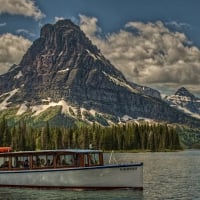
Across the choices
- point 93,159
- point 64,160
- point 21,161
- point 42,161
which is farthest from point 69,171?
point 21,161

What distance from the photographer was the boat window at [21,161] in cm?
5757

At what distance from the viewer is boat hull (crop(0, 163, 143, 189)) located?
53.8 metres

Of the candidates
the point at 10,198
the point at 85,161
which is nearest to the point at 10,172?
the point at 10,198

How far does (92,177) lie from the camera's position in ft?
178

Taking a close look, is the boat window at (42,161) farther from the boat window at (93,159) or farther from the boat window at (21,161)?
the boat window at (93,159)

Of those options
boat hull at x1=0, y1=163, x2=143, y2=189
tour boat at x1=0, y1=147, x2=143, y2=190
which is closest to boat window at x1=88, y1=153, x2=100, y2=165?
tour boat at x1=0, y1=147, x2=143, y2=190

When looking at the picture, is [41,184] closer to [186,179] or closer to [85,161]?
[85,161]

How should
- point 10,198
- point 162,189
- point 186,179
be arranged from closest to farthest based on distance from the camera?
point 10,198 → point 162,189 → point 186,179

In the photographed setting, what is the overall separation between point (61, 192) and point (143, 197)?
412 inches

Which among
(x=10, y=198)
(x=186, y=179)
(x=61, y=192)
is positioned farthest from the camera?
(x=186, y=179)

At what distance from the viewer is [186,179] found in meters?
74.1

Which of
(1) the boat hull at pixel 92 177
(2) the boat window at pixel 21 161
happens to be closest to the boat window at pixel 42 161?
(1) the boat hull at pixel 92 177

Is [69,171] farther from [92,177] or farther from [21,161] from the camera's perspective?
[21,161]

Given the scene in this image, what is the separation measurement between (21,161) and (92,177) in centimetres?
1037
